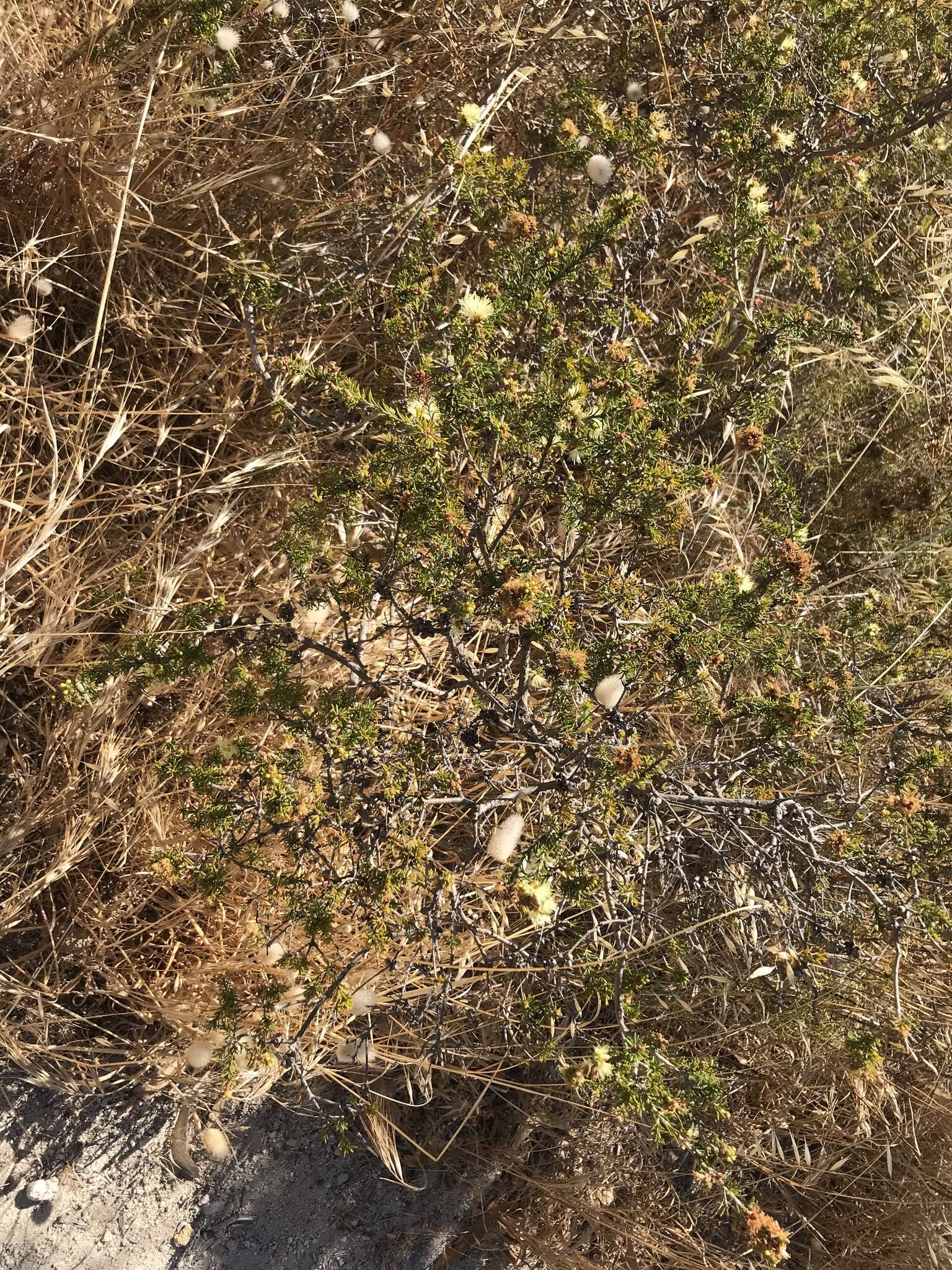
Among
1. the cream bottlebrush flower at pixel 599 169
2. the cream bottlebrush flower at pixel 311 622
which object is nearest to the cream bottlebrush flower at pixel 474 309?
the cream bottlebrush flower at pixel 599 169

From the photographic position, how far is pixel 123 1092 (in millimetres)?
1746

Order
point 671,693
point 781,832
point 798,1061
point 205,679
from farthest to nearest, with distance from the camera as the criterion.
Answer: point 798,1061
point 205,679
point 671,693
point 781,832

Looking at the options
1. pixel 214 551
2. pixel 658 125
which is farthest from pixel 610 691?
pixel 658 125

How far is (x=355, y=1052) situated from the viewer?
5.57 feet

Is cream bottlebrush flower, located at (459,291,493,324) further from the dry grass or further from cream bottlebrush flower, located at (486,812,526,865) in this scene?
cream bottlebrush flower, located at (486,812,526,865)

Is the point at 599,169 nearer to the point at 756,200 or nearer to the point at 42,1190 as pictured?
the point at 756,200

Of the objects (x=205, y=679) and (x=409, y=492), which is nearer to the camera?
(x=409, y=492)

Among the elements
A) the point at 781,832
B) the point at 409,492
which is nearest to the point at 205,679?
the point at 409,492

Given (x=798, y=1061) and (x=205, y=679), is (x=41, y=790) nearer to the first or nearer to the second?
(x=205, y=679)

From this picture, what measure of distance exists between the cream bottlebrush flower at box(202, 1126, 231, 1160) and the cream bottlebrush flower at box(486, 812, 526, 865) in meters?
0.79

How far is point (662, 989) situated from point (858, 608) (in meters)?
0.78

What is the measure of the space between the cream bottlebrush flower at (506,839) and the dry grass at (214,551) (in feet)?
0.51

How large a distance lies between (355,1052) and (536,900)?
2.22ft

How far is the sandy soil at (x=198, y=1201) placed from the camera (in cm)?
170
